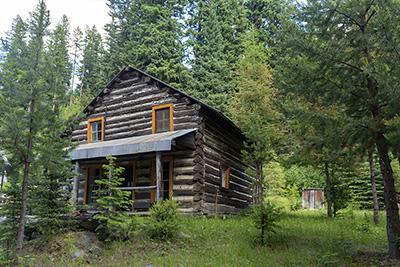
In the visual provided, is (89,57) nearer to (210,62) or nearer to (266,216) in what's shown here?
(210,62)

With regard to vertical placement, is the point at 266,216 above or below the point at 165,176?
below

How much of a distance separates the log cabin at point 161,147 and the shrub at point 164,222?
101 inches

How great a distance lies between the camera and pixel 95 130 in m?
16.9

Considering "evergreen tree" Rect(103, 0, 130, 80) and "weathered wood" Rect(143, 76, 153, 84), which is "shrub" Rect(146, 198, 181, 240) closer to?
A: "weathered wood" Rect(143, 76, 153, 84)

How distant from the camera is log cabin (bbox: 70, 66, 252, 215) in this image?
1273 cm

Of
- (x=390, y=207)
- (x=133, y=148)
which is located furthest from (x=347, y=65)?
(x=133, y=148)

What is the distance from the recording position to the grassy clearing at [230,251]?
7199 millimetres

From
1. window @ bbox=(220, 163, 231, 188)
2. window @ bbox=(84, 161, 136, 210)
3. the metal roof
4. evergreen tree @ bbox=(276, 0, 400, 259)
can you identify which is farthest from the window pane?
evergreen tree @ bbox=(276, 0, 400, 259)

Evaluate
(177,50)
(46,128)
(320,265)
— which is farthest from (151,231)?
(177,50)

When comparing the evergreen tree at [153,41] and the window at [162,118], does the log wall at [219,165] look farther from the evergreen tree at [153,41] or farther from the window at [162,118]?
the evergreen tree at [153,41]

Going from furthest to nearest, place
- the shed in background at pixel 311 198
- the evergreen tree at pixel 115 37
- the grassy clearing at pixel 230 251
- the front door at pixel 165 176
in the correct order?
the evergreen tree at pixel 115 37
the shed in background at pixel 311 198
the front door at pixel 165 176
the grassy clearing at pixel 230 251

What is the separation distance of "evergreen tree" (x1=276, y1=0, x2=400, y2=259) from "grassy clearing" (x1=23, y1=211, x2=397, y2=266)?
1.10m

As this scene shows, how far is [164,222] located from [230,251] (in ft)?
6.48

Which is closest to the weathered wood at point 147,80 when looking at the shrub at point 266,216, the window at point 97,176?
the window at point 97,176
